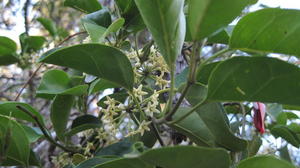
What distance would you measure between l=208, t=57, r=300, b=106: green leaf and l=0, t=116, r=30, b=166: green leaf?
1.36 ft

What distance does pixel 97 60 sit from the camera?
732 mm

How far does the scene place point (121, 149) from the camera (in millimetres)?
864

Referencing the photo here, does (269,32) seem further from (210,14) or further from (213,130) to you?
(213,130)

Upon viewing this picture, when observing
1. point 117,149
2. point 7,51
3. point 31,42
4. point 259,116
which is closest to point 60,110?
point 117,149

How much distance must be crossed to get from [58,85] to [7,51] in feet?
2.19

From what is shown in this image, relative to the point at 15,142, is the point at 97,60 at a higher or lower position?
higher

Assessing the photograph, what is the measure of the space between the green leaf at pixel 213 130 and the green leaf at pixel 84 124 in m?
0.28

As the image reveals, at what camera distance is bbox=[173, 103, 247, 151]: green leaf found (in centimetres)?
78

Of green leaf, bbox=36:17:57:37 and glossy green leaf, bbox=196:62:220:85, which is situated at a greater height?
green leaf, bbox=36:17:57:37

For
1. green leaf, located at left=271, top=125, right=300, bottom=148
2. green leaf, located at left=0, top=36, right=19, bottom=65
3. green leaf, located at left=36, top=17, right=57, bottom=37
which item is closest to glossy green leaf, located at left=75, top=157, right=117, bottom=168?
green leaf, located at left=271, top=125, right=300, bottom=148

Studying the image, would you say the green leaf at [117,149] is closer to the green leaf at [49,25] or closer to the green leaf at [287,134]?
the green leaf at [287,134]

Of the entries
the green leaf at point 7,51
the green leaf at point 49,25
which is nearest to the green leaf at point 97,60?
the green leaf at point 7,51

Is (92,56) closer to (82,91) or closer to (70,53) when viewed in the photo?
(70,53)

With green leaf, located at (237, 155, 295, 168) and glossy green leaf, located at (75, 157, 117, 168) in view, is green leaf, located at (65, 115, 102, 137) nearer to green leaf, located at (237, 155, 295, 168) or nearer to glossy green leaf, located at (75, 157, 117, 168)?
glossy green leaf, located at (75, 157, 117, 168)
